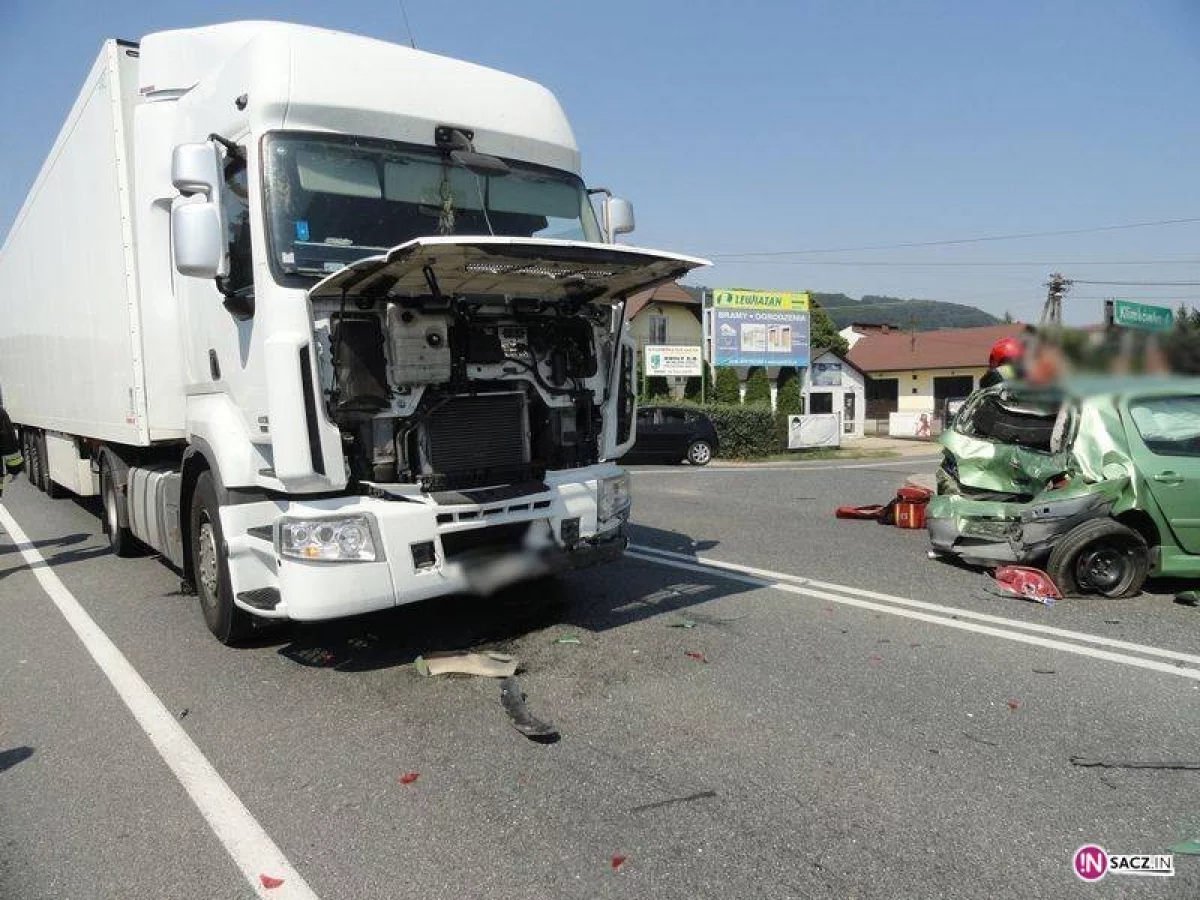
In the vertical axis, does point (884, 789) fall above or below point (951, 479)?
below

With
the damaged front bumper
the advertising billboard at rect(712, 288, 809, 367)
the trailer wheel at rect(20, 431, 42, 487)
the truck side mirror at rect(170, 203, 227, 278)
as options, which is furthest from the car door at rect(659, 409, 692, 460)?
the truck side mirror at rect(170, 203, 227, 278)

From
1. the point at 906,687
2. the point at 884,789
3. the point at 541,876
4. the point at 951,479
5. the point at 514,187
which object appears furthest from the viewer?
the point at 951,479

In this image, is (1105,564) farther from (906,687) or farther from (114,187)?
(114,187)

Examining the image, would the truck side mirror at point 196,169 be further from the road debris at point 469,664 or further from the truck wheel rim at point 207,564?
the road debris at point 469,664

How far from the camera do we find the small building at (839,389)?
41.2 metres

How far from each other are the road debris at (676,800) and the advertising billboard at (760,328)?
2742 cm

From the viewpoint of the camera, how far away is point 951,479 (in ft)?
25.6

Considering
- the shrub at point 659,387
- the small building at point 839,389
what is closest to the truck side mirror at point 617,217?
the shrub at point 659,387

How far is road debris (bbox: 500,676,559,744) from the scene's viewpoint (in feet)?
13.2

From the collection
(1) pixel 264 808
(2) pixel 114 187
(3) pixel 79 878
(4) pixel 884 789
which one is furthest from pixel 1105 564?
(2) pixel 114 187

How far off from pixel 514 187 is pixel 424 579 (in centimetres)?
273

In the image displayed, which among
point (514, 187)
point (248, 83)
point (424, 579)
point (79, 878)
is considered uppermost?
point (248, 83)

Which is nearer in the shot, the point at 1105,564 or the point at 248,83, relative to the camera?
the point at 248,83

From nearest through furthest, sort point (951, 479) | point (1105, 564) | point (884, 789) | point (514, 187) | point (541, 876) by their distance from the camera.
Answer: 1. point (541, 876)
2. point (884, 789)
3. point (514, 187)
4. point (1105, 564)
5. point (951, 479)
